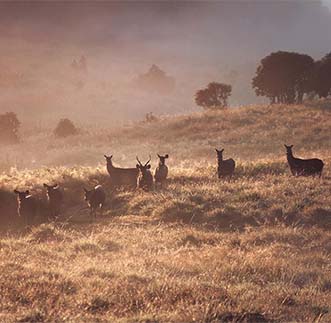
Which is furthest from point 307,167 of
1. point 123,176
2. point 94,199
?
point 94,199

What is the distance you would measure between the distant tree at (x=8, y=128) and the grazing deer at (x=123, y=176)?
35.2 meters

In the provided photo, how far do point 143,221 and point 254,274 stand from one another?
7.33 m

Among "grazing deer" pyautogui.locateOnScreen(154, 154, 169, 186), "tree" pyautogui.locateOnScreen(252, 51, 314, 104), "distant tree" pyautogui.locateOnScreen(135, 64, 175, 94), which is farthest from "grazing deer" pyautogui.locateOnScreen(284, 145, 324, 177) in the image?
"distant tree" pyautogui.locateOnScreen(135, 64, 175, 94)

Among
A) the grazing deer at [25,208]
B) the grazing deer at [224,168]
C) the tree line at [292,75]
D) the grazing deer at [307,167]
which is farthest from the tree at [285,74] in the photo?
the grazing deer at [25,208]

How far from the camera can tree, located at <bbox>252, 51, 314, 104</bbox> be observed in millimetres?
58000

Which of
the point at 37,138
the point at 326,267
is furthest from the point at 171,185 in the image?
the point at 37,138

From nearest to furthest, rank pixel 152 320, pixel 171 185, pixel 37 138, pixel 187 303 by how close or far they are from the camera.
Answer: pixel 152 320 < pixel 187 303 < pixel 171 185 < pixel 37 138

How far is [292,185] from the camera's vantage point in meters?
20.8

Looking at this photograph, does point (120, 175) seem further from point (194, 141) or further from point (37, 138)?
point (37, 138)

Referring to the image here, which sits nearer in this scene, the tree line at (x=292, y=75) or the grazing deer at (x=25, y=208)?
the grazing deer at (x=25, y=208)

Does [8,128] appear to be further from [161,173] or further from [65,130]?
[161,173]

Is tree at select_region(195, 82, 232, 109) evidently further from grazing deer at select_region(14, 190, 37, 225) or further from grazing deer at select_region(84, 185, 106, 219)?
grazing deer at select_region(14, 190, 37, 225)

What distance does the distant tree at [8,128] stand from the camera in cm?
5741

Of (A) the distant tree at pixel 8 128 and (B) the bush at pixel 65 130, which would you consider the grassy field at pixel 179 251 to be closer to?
(B) the bush at pixel 65 130
